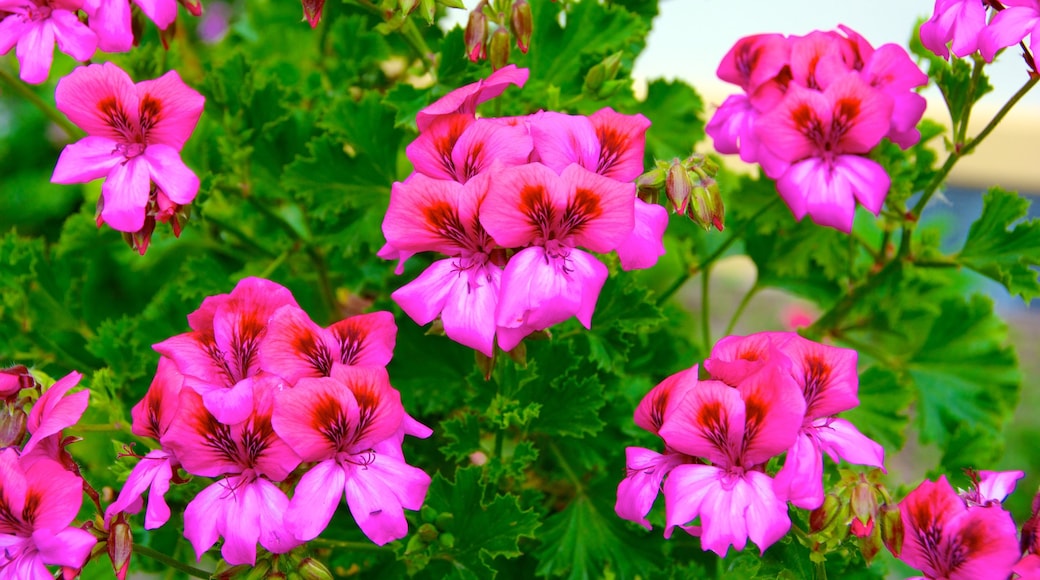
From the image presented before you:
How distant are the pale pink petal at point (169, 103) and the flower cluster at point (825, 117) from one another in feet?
1.36

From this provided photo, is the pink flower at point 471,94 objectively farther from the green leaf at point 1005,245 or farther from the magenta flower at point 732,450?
the green leaf at point 1005,245

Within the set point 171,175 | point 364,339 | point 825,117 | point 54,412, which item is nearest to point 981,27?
point 825,117

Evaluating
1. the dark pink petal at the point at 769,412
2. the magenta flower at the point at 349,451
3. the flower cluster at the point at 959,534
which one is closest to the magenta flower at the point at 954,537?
the flower cluster at the point at 959,534

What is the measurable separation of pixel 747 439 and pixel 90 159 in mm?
519

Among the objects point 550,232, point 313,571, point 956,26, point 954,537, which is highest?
point 956,26

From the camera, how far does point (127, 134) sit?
0.81 metres

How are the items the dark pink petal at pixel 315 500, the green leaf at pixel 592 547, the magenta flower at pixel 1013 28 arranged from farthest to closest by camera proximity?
the green leaf at pixel 592 547 → the magenta flower at pixel 1013 28 → the dark pink petal at pixel 315 500

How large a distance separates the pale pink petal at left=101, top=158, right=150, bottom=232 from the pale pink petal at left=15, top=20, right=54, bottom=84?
0.10 metres

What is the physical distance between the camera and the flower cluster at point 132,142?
2.59ft

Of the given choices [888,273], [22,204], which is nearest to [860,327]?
[888,273]

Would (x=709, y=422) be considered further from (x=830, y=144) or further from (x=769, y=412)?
(x=830, y=144)

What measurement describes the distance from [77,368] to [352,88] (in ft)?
1.44

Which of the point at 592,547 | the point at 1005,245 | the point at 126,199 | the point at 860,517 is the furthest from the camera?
the point at 1005,245

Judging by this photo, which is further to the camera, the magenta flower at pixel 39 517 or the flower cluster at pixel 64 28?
the flower cluster at pixel 64 28
